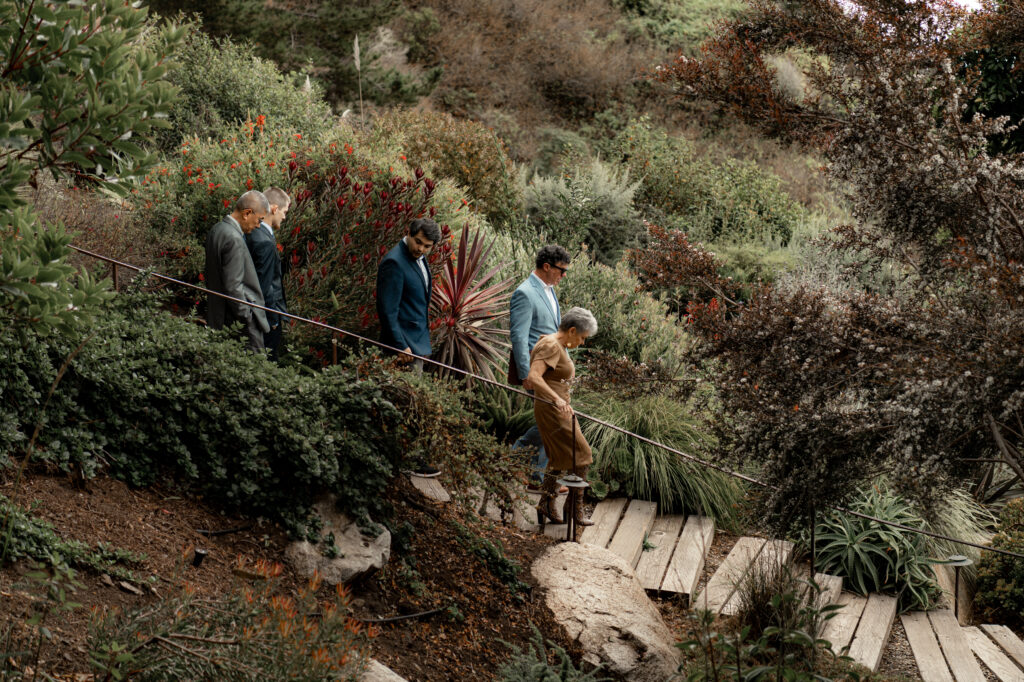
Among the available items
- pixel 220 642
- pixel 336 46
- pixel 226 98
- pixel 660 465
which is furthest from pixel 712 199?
pixel 220 642

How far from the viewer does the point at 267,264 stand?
20.8ft

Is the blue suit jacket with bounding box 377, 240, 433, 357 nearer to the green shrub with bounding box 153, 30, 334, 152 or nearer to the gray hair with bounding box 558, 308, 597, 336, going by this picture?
the gray hair with bounding box 558, 308, 597, 336

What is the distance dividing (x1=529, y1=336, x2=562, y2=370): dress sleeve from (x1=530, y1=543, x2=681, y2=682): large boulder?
1166mm

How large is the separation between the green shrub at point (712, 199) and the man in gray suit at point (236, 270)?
934cm

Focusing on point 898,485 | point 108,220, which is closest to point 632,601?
point 898,485

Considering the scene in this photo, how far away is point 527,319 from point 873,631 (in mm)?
3186

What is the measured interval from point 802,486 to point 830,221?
11097 mm

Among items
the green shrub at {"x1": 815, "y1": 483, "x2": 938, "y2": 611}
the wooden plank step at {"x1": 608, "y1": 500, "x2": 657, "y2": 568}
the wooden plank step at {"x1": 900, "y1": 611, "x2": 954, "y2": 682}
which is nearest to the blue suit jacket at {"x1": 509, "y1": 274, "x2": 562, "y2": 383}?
the wooden plank step at {"x1": 608, "y1": 500, "x2": 657, "y2": 568}

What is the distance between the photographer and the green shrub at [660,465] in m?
7.33

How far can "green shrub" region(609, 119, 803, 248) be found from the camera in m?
14.8

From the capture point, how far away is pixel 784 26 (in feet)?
19.2

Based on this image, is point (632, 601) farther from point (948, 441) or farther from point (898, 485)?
point (948, 441)

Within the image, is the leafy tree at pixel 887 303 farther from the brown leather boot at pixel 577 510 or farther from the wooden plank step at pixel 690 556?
the wooden plank step at pixel 690 556

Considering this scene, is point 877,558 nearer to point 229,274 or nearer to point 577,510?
point 577,510
